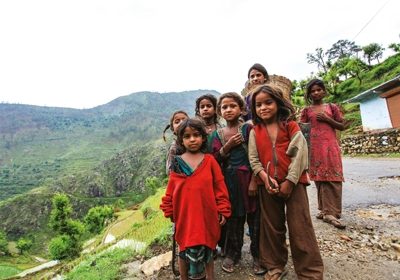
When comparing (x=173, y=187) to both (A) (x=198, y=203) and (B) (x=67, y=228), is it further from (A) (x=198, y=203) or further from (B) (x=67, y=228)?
(B) (x=67, y=228)

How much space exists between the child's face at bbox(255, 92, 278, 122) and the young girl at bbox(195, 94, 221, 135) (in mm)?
676

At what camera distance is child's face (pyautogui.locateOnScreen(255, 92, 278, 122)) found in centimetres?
252

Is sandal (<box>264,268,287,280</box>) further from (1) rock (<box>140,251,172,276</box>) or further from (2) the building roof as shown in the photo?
(2) the building roof

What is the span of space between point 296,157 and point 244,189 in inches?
25.0

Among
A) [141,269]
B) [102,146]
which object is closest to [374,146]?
[141,269]

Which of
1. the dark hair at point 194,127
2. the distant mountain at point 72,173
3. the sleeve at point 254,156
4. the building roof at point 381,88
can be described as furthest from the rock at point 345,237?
the distant mountain at point 72,173

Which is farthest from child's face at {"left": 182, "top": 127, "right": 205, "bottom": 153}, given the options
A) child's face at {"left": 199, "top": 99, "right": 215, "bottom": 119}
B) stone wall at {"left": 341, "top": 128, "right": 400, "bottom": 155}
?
stone wall at {"left": 341, "top": 128, "right": 400, "bottom": 155}

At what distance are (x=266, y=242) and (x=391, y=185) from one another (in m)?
5.20

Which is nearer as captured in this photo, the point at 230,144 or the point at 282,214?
the point at 282,214

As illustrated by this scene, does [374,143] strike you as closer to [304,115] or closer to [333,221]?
[304,115]

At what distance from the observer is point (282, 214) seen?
2.53 m

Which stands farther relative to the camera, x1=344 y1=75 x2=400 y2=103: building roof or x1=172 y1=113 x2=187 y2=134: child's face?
x1=344 y1=75 x2=400 y2=103: building roof

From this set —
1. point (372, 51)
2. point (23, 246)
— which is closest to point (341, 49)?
point (372, 51)

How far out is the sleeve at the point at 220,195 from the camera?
241cm
